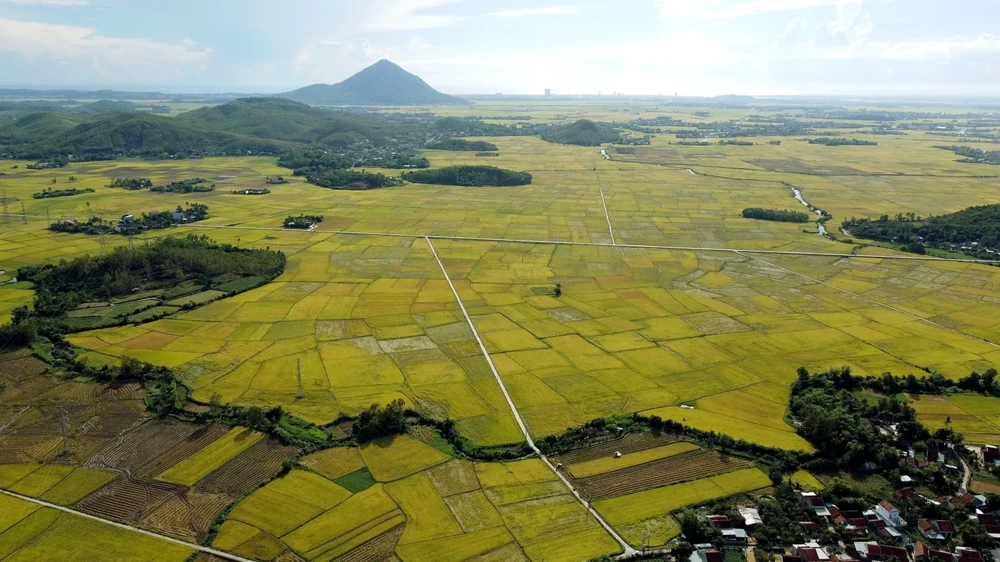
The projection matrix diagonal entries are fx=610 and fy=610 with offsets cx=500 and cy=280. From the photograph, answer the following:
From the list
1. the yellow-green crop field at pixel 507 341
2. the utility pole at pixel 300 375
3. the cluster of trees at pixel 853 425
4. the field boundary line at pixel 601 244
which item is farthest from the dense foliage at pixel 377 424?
the field boundary line at pixel 601 244

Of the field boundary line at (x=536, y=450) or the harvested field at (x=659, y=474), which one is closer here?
the field boundary line at (x=536, y=450)

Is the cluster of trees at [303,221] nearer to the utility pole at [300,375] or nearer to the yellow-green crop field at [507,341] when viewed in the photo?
the yellow-green crop field at [507,341]

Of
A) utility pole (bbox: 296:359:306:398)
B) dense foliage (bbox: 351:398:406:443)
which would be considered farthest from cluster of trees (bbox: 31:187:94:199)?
dense foliage (bbox: 351:398:406:443)

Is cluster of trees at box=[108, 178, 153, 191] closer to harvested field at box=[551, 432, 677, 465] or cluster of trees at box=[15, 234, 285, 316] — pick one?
cluster of trees at box=[15, 234, 285, 316]

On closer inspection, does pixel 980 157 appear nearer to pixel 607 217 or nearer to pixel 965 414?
pixel 607 217

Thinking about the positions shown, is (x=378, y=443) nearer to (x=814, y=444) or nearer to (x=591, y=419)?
(x=591, y=419)
